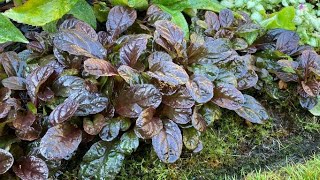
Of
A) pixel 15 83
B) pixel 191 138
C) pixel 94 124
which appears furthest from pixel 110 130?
pixel 15 83

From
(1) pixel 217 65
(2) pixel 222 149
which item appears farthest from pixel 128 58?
(2) pixel 222 149

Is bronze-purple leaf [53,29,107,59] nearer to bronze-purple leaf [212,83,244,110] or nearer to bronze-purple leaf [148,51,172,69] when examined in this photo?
bronze-purple leaf [148,51,172,69]

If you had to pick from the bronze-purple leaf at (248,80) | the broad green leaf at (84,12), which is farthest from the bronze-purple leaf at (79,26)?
the bronze-purple leaf at (248,80)

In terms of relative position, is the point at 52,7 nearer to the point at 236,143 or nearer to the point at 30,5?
the point at 30,5

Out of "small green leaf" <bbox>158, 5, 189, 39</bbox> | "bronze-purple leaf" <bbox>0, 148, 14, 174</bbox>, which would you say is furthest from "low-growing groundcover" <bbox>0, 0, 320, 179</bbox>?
"small green leaf" <bbox>158, 5, 189, 39</bbox>

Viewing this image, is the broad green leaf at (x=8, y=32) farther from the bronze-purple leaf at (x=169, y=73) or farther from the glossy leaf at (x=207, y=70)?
the glossy leaf at (x=207, y=70)

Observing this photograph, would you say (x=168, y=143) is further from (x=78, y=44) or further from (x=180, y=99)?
(x=78, y=44)
